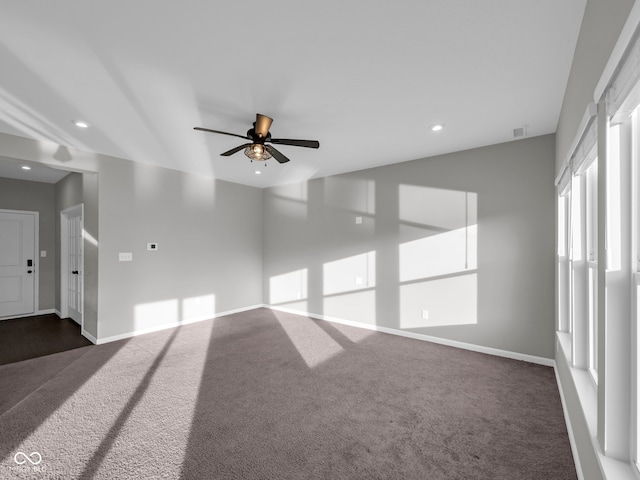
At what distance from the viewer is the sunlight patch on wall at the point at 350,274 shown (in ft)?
15.7

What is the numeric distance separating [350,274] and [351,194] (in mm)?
1344

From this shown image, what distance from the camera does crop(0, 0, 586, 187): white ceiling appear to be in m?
1.68

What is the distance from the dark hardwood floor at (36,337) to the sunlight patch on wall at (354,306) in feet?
11.7

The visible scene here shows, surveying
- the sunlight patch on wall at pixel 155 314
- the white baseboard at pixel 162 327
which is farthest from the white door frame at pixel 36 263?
the sunlight patch on wall at pixel 155 314

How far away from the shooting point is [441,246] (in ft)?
13.4

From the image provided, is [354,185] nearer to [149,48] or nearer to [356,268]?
[356,268]

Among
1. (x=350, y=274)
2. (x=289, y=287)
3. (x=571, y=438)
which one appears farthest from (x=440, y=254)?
(x=289, y=287)

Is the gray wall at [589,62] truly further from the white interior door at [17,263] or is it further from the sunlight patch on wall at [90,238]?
the white interior door at [17,263]

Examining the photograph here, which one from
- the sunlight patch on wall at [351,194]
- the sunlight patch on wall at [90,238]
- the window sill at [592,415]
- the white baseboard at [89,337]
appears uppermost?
the sunlight patch on wall at [351,194]

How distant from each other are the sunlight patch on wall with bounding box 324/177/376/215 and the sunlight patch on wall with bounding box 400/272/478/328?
1389mm

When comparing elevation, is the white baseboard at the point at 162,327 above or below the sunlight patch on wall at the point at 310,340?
above

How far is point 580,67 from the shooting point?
5.86 feet

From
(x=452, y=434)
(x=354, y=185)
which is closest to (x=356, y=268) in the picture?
(x=354, y=185)

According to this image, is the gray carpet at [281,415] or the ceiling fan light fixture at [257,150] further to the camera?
the ceiling fan light fixture at [257,150]
